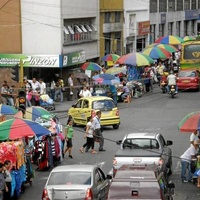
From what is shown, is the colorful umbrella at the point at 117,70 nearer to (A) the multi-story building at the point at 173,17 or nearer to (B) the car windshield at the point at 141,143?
(B) the car windshield at the point at 141,143

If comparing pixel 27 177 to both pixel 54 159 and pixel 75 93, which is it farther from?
pixel 75 93

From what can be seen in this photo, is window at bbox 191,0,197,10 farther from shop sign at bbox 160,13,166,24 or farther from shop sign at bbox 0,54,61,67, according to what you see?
shop sign at bbox 0,54,61,67

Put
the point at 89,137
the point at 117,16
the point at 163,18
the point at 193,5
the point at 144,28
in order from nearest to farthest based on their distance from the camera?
1. the point at 89,137
2. the point at 117,16
3. the point at 144,28
4. the point at 163,18
5. the point at 193,5

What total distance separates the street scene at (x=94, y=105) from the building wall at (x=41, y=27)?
60mm

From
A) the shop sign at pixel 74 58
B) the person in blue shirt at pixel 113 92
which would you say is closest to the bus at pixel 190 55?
the shop sign at pixel 74 58

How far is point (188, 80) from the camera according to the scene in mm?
45406

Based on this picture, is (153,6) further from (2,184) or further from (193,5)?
(2,184)

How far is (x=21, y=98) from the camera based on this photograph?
24.3 meters

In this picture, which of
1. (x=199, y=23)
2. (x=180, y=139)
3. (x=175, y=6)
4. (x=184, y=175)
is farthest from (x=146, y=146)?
(x=199, y=23)

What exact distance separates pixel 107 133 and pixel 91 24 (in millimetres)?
21634

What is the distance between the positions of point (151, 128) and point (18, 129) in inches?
466

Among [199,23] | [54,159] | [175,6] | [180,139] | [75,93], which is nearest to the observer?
[54,159]

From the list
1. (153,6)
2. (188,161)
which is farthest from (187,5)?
(188,161)

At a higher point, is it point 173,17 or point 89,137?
point 173,17
